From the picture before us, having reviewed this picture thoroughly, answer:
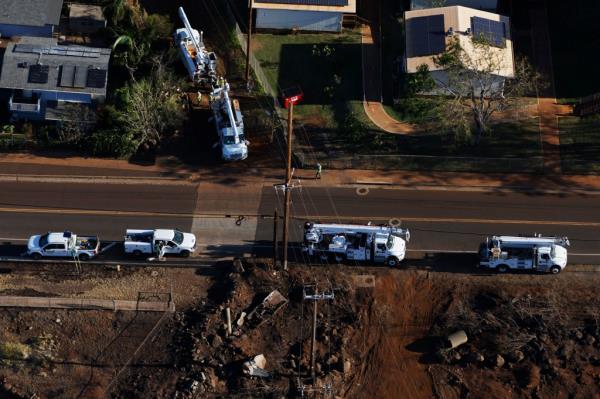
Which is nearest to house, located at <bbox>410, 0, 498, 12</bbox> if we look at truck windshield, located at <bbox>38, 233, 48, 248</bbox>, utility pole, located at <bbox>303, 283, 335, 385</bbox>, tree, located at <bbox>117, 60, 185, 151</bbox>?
tree, located at <bbox>117, 60, 185, 151</bbox>

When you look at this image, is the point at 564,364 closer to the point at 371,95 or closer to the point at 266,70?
the point at 371,95

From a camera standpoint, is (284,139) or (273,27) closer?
(284,139)

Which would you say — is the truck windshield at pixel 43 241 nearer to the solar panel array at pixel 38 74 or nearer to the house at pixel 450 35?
the solar panel array at pixel 38 74

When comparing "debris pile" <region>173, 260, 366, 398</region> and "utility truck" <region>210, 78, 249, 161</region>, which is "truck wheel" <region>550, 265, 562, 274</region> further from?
"utility truck" <region>210, 78, 249, 161</region>

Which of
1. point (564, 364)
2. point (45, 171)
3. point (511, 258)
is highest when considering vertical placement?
point (45, 171)

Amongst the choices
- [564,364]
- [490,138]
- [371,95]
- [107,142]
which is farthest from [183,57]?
[564,364]

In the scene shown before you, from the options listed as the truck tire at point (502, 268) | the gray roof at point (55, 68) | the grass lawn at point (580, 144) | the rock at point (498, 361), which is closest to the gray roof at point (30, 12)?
the gray roof at point (55, 68)

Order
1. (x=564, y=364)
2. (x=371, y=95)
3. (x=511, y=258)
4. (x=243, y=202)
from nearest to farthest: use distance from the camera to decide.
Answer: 1. (x=564, y=364)
2. (x=511, y=258)
3. (x=243, y=202)
4. (x=371, y=95)
